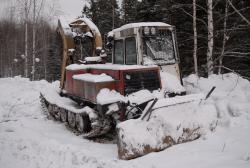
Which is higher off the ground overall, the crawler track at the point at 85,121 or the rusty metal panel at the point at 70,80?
the rusty metal panel at the point at 70,80

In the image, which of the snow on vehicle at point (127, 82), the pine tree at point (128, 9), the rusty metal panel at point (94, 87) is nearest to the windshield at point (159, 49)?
the snow on vehicle at point (127, 82)

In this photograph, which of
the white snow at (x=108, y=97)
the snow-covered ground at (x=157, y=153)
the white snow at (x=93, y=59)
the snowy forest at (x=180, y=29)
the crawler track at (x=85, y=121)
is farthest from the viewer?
the snowy forest at (x=180, y=29)

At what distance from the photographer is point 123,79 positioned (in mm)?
7594

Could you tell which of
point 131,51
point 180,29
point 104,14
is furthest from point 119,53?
point 104,14

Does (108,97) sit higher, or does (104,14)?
(104,14)

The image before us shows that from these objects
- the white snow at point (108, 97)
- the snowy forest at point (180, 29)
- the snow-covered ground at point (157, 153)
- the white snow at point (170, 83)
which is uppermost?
the snowy forest at point (180, 29)

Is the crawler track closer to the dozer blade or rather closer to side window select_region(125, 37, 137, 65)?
the dozer blade

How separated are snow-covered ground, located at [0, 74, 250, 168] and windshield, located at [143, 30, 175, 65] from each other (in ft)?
5.11

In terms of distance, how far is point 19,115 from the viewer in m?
11.5

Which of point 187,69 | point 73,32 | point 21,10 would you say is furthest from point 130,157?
point 21,10

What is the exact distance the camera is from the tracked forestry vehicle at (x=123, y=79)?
25.0 ft

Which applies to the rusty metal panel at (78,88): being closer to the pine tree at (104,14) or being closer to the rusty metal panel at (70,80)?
the rusty metal panel at (70,80)

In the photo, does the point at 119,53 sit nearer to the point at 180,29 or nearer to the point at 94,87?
the point at 94,87

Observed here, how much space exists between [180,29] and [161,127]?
12.3 meters
